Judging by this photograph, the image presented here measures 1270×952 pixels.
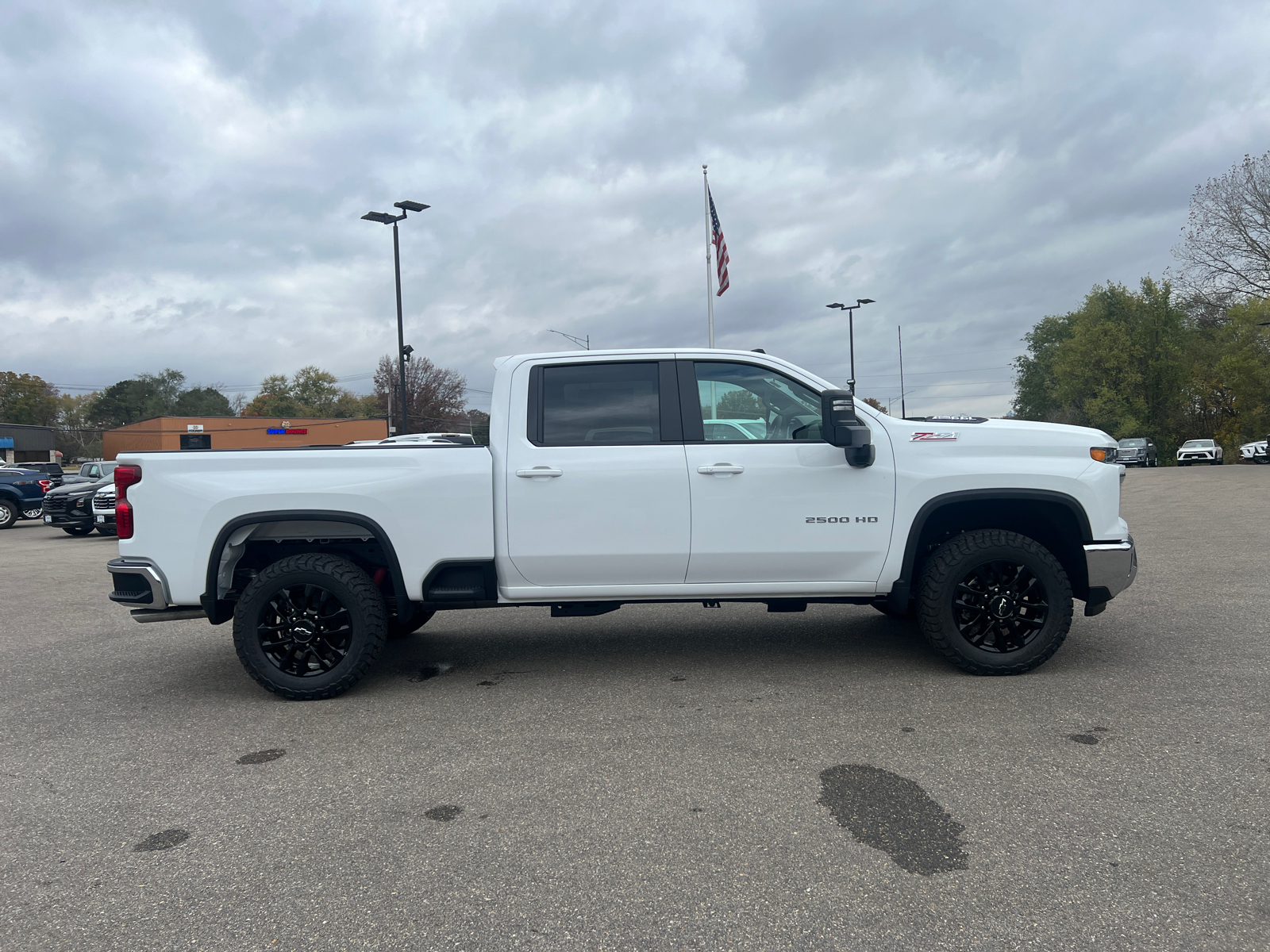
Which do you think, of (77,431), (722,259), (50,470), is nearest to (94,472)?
(50,470)

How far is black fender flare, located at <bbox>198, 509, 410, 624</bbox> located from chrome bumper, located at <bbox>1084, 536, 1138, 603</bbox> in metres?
4.03

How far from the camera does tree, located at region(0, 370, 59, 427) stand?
Result: 98.8 metres

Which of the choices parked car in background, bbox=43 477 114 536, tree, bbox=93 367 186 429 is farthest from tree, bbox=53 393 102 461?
parked car in background, bbox=43 477 114 536

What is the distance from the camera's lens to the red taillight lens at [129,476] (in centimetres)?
496

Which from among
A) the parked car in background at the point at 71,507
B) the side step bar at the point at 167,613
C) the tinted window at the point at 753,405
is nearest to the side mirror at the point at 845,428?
the tinted window at the point at 753,405

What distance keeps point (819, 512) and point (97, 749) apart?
406 cm

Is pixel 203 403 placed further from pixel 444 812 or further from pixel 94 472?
pixel 444 812

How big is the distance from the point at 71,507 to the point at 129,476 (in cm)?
1605

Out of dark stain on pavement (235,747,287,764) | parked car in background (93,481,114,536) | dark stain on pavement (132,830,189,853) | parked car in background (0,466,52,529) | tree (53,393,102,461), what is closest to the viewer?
dark stain on pavement (132,830,189,853)

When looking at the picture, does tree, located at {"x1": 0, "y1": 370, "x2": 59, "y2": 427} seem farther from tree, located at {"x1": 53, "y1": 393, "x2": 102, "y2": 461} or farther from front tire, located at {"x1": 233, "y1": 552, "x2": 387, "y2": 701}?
front tire, located at {"x1": 233, "y1": 552, "x2": 387, "y2": 701}

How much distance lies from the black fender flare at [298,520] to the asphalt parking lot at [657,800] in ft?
2.22

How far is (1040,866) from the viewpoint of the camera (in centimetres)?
288

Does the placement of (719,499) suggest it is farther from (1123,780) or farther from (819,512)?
(1123,780)

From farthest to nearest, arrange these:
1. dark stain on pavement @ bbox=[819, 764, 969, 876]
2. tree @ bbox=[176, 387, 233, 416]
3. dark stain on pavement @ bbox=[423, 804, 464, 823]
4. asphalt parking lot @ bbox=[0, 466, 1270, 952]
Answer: tree @ bbox=[176, 387, 233, 416] → dark stain on pavement @ bbox=[423, 804, 464, 823] → dark stain on pavement @ bbox=[819, 764, 969, 876] → asphalt parking lot @ bbox=[0, 466, 1270, 952]
